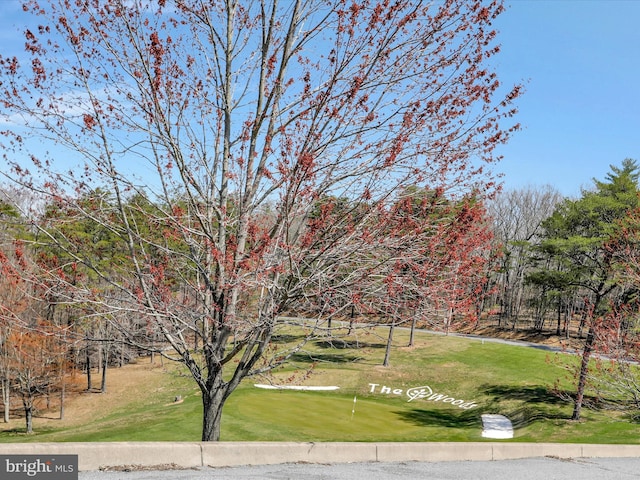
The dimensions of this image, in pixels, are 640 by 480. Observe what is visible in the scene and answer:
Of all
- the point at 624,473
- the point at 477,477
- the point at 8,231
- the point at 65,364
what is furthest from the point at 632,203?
the point at 8,231

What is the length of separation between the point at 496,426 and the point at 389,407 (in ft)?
17.5

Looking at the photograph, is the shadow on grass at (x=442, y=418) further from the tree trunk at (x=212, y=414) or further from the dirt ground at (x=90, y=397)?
the tree trunk at (x=212, y=414)

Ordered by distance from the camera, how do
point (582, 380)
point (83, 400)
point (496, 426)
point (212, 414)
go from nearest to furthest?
point (212, 414) < point (582, 380) < point (496, 426) < point (83, 400)

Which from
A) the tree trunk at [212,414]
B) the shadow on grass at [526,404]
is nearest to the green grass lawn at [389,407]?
the shadow on grass at [526,404]

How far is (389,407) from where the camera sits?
84.7 ft

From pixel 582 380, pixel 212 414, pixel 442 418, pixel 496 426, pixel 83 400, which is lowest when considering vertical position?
pixel 83 400

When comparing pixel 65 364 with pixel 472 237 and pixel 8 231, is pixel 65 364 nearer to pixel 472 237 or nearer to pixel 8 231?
pixel 8 231

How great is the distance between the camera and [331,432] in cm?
1927

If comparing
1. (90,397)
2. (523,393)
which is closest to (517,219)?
(523,393)

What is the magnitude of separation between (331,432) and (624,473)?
12.9 meters

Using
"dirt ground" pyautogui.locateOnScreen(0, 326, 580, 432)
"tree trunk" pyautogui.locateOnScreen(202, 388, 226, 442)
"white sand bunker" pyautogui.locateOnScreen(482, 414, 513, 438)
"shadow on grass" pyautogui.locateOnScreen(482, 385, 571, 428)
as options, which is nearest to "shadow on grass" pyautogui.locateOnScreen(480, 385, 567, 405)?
"shadow on grass" pyautogui.locateOnScreen(482, 385, 571, 428)

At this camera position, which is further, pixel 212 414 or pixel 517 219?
pixel 517 219

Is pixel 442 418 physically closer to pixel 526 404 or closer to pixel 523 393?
pixel 526 404

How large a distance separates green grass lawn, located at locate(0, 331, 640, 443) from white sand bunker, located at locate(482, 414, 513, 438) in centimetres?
39
